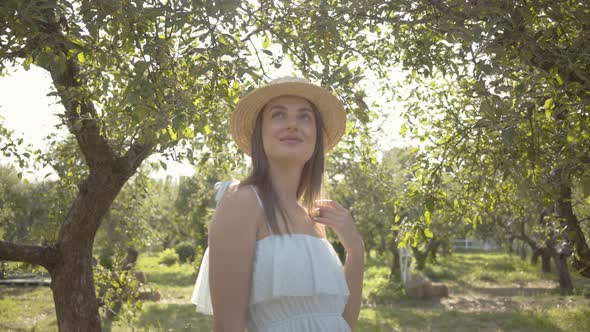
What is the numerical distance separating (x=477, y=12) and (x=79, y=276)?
169 inches

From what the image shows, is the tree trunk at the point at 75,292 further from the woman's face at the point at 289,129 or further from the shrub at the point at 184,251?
the shrub at the point at 184,251

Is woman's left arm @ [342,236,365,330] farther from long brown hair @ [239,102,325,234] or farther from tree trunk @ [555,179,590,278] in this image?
tree trunk @ [555,179,590,278]

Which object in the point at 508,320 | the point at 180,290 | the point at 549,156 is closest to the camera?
the point at 549,156

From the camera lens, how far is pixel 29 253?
5355mm

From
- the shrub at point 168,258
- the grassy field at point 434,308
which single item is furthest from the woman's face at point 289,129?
the shrub at point 168,258

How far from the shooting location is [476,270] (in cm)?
3145

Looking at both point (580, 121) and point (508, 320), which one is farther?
point (508, 320)

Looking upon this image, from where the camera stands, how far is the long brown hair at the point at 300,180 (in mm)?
2426

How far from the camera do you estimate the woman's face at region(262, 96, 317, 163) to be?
253 cm

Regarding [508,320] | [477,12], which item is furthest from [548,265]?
[477,12]

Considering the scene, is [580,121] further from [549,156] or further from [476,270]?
[476,270]

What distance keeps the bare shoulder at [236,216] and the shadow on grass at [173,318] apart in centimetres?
1037

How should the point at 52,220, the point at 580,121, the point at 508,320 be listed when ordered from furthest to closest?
the point at 508,320, the point at 52,220, the point at 580,121

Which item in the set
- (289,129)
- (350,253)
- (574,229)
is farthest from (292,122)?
(574,229)
